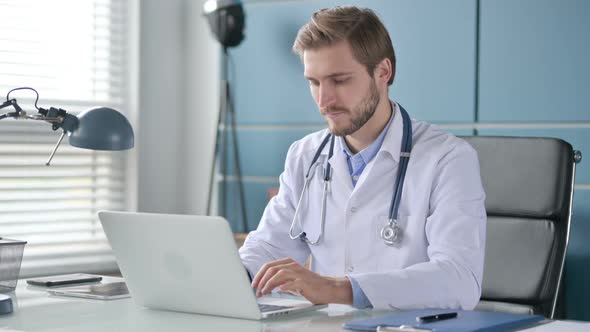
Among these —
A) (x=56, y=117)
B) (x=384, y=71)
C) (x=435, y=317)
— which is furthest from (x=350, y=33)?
(x=435, y=317)

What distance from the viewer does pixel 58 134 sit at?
409 cm

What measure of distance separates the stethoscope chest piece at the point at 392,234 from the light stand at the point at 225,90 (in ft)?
6.74

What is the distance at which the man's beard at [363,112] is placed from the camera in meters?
2.33

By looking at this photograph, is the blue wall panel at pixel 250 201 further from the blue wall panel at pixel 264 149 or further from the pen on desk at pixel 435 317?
the pen on desk at pixel 435 317

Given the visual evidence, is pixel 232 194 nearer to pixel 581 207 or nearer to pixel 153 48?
pixel 153 48

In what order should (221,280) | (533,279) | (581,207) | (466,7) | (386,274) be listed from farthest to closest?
(466,7) < (581,207) < (533,279) < (386,274) < (221,280)

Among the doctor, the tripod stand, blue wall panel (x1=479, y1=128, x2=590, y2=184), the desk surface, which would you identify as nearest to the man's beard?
the doctor

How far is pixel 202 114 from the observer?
14.8ft

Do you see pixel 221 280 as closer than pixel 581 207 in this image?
Yes

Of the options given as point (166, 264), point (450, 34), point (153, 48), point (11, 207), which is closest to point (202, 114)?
point (153, 48)

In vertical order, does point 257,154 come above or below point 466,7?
below

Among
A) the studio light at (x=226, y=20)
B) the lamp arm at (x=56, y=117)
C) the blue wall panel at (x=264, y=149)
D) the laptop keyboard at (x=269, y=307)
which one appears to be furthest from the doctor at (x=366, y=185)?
the studio light at (x=226, y=20)

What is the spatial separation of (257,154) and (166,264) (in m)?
2.41

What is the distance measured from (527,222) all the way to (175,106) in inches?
93.8
